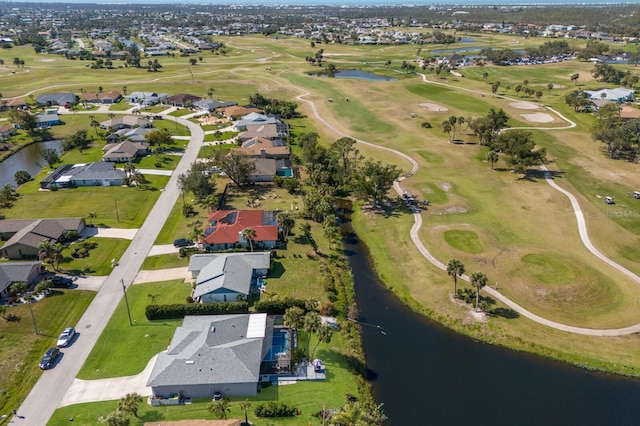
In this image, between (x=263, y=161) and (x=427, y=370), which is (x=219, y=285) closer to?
(x=427, y=370)

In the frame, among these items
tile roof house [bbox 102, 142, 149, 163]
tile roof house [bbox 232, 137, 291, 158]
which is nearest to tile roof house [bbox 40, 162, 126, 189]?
tile roof house [bbox 102, 142, 149, 163]

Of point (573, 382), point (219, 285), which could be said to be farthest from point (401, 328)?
point (219, 285)

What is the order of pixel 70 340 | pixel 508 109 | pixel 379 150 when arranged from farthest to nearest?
pixel 508 109
pixel 379 150
pixel 70 340

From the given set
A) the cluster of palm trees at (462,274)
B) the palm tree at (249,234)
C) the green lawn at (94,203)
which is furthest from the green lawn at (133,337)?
the cluster of palm trees at (462,274)

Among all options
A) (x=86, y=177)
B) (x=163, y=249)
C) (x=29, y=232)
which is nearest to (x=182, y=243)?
(x=163, y=249)

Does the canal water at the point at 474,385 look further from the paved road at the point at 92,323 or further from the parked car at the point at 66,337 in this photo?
the parked car at the point at 66,337

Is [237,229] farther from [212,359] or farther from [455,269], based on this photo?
[455,269]
